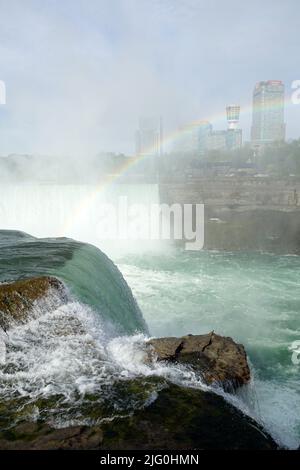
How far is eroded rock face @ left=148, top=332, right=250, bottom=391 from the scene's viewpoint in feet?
17.0

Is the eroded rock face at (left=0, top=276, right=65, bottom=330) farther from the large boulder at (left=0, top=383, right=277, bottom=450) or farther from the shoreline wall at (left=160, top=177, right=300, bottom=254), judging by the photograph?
Result: the shoreline wall at (left=160, top=177, right=300, bottom=254)

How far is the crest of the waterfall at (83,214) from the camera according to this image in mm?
24344

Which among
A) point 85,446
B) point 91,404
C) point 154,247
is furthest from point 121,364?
point 154,247

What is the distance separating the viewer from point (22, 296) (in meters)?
5.47

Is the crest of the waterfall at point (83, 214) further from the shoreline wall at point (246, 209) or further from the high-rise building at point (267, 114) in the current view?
the high-rise building at point (267, 114)

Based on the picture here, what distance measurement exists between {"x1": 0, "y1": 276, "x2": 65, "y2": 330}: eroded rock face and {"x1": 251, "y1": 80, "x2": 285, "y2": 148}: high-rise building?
5477cm

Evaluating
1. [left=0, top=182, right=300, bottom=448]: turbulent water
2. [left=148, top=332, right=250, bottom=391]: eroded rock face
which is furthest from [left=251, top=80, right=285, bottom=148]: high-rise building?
[left=148, top=332, right=250, bottom=391]: eroded rock face

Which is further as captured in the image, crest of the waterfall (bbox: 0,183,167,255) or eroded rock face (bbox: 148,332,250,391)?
crest of the waterfall (bbox: 0,183,167,255)

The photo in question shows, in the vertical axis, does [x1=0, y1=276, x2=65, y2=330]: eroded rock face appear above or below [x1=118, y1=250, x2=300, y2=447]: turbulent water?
above

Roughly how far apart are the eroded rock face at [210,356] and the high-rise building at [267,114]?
54118 millimetres

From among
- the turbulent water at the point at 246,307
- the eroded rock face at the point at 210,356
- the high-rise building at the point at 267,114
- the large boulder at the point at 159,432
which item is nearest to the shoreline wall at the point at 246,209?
the turbulent water at the point at 246,307

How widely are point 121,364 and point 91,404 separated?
1009mm

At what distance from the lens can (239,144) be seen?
92.8 m
